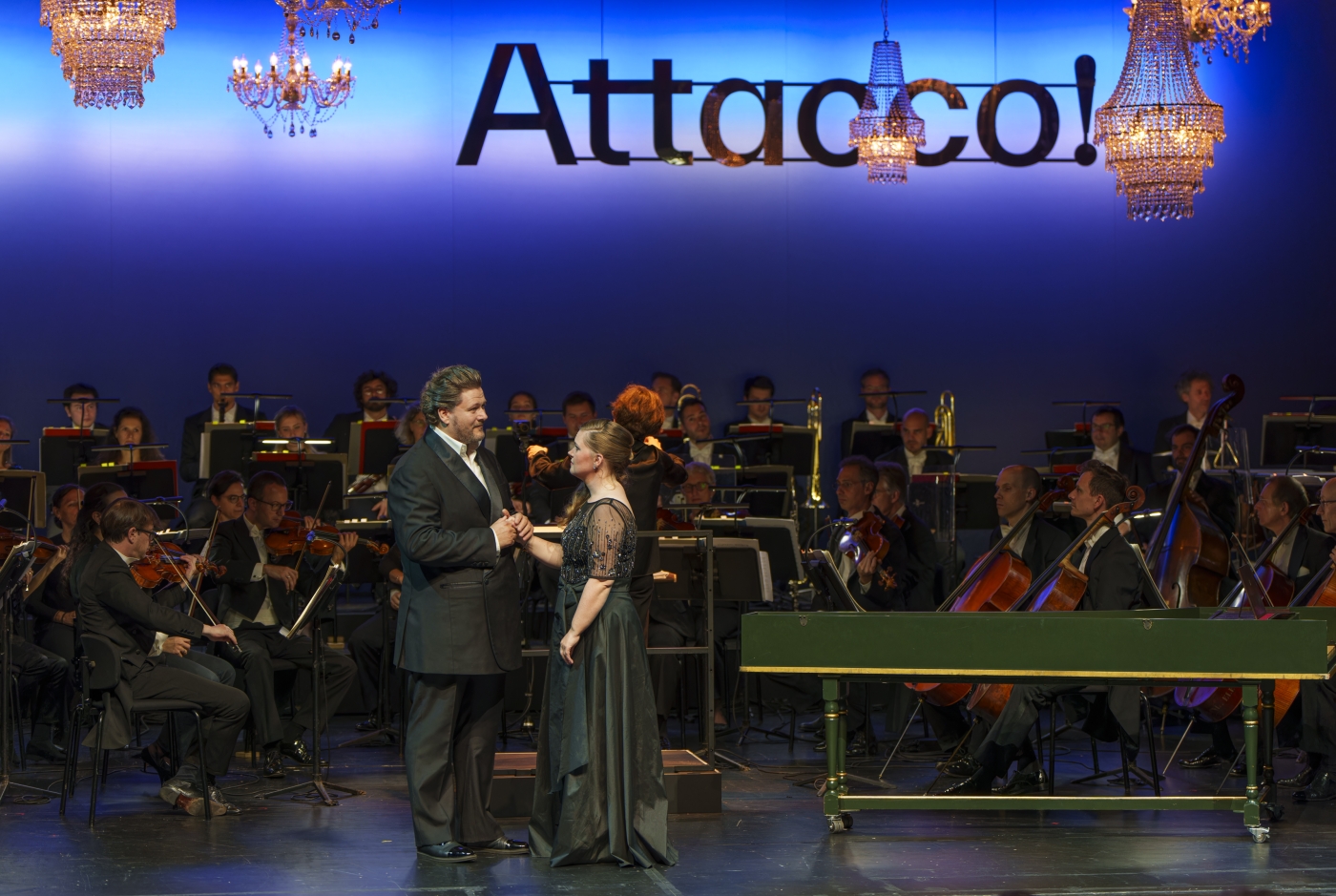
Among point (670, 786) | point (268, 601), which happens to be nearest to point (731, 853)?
point (670, 786)

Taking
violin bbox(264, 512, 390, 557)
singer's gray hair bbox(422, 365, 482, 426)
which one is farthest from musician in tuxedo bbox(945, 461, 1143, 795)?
violin bbox(264, 512, 390, 557)

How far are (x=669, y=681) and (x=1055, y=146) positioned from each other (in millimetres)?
6429

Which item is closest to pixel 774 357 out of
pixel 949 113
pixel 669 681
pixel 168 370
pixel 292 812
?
pixel 949 113

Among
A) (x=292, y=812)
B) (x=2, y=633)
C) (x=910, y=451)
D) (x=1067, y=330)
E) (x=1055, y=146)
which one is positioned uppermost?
(x=1055, y=146)

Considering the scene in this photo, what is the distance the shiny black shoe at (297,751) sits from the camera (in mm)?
6152

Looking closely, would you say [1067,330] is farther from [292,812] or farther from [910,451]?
[292,812]

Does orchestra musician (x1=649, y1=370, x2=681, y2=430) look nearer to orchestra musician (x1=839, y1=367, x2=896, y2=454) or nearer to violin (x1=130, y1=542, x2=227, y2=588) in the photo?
orchestra musician (x1=839, y1=367, x2=896, y2=454)

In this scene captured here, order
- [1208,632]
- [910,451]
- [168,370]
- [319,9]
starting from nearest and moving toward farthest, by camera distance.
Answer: [1208,632], [319,9], [910,451], [168,370]

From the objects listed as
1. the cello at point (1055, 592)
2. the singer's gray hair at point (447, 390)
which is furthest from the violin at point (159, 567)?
the cello at point (1055, 592)

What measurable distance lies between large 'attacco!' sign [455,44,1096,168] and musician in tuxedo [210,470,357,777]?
510cm

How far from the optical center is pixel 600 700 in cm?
434

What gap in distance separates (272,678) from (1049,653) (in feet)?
10.3

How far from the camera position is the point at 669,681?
6496 millimetres

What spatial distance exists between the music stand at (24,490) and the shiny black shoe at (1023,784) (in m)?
4.77
